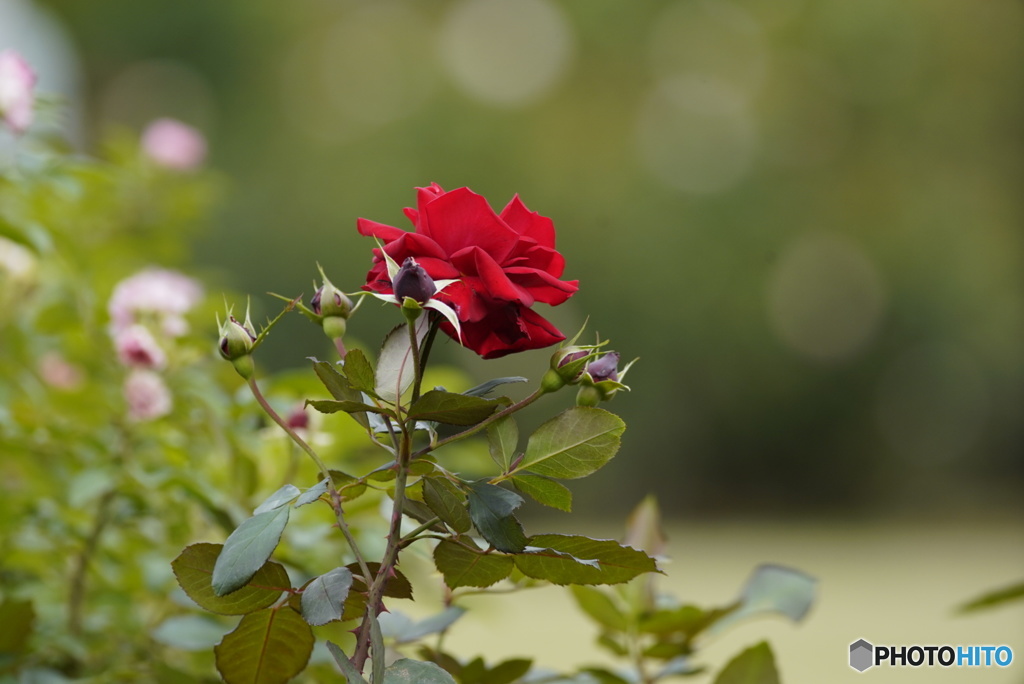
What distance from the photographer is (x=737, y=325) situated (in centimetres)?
501

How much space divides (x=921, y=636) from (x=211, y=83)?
4628 mm

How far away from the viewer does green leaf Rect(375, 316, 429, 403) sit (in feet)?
0.98

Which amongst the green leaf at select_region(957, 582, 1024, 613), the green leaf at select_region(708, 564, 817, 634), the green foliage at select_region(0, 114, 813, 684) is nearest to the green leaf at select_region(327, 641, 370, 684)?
the green foliage at select_region(0, 114, 813, 684)

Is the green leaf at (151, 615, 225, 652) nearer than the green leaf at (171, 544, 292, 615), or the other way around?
the green leaf at (171, 544, 292, 615)

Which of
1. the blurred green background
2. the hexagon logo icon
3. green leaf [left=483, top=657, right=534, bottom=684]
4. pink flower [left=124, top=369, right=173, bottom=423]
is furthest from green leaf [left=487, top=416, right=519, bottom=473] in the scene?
the blurred green background

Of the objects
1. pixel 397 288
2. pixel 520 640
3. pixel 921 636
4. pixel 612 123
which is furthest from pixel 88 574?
pixel 612 123

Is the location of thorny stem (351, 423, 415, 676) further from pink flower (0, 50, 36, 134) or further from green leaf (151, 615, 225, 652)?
pink flower (0, 50, 36, 134)

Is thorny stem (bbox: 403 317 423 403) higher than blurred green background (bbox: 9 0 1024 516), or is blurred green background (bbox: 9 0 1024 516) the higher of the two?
blurred green background (bbox: 9 0 1024 516)

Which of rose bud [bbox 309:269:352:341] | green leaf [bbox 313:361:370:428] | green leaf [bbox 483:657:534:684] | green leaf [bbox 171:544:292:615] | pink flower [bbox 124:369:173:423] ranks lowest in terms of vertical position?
green leaf [bbox 171:544:292:615]

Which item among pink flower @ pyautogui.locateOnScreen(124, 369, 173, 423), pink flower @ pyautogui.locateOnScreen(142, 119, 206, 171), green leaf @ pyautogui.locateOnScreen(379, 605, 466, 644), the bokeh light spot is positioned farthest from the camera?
the bokeh light spot

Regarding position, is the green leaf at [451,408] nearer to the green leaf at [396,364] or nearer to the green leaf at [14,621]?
the green leaf at [396,364]

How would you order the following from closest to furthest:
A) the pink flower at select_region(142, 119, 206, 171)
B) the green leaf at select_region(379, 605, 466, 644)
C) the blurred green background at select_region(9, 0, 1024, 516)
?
the green leaf at select_region(379, 605, 466, 644)
the pink flower at select_region(142, 119, 206, 171)
the blurred green background at select_region(9, 0, 1024, 516)

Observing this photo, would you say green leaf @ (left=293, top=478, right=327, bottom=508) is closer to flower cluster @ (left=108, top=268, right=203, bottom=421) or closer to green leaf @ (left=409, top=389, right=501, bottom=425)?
green leaf @ (left=409, top=389, right=501, bottom=425)

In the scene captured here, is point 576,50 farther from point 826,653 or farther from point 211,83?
point 826,653
